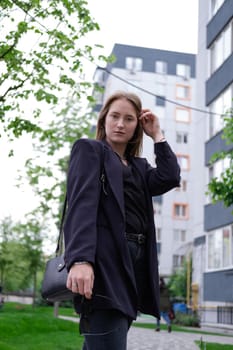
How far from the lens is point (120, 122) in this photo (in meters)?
2.81

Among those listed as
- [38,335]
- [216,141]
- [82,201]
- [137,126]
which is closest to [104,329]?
[82,201]

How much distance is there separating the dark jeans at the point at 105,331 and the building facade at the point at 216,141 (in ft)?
69.2

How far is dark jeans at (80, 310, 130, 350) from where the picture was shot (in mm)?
2447

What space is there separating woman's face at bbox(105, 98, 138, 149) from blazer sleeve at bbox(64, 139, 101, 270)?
154mm

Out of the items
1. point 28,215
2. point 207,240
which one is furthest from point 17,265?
point 207,240

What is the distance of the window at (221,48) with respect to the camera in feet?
81.7

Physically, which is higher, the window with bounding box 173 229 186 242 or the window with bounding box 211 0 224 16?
the window with bounding box 211 0 224 16

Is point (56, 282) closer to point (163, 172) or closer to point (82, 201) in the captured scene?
point (82, 201)

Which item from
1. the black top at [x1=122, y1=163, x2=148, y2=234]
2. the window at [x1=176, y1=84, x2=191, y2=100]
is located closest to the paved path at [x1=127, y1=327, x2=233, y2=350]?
the black top at [x1=122, y1=163, x2=148, y2=234]

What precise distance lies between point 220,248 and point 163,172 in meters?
23.5

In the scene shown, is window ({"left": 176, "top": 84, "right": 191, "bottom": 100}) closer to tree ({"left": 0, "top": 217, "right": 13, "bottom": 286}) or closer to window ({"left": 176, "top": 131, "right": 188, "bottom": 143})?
window ({"left": 176, "top": 131, "right": 188, "bottom": 143})

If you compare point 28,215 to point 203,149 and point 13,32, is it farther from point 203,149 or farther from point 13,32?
point 13,32

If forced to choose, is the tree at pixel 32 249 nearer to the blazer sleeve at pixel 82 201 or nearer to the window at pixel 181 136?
the window at pixel 181 136

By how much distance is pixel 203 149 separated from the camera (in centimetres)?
3002
